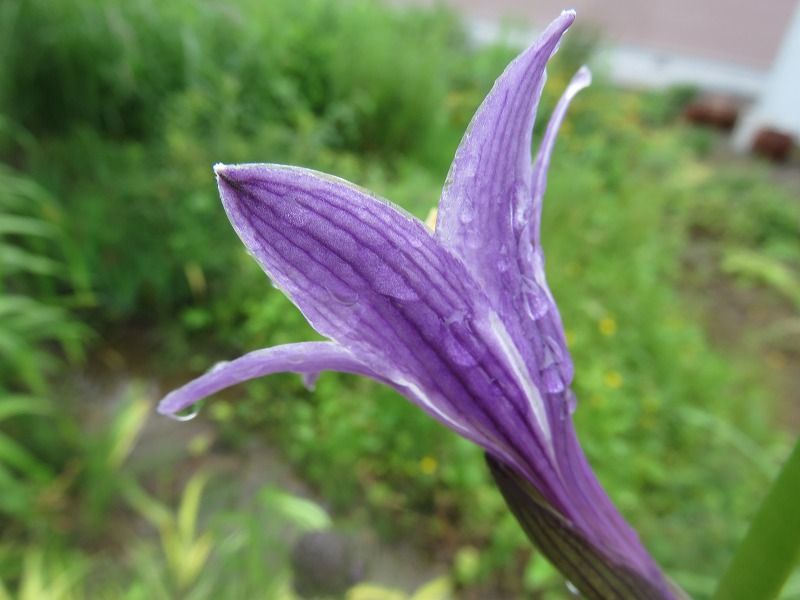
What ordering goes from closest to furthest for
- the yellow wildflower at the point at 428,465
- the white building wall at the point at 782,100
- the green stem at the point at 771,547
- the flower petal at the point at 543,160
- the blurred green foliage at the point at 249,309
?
the green stem at the point at 771,547, the flower petal at the point at 543,160, the blurred green foliage at the point at 249,309, the yellow wildflower at the point at 428,465, the white building wall at the point at 782,100

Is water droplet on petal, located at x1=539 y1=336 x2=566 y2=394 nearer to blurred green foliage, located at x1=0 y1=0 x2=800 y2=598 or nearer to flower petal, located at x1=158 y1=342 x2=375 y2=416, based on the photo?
flower petal, located at x1=158 y1=342 x2=375 y2=416

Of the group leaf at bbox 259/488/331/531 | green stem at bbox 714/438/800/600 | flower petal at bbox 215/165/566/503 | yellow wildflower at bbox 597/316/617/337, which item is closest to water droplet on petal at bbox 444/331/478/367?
flower petal at bbox 215/165/566/503

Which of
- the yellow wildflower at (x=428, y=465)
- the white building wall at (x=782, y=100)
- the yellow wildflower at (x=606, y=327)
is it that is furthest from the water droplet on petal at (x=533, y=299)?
the white building wall at (x=782, y=100)

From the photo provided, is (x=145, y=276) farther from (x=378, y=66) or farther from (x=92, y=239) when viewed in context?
(x=378, y=66)

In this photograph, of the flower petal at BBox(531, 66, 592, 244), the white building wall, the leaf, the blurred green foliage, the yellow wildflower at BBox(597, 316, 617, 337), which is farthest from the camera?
the white building wall

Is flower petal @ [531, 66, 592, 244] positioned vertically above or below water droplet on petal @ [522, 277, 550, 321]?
above

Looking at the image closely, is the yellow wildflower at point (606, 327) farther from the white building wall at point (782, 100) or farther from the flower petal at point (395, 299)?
the white building wall at point (782, 100)
